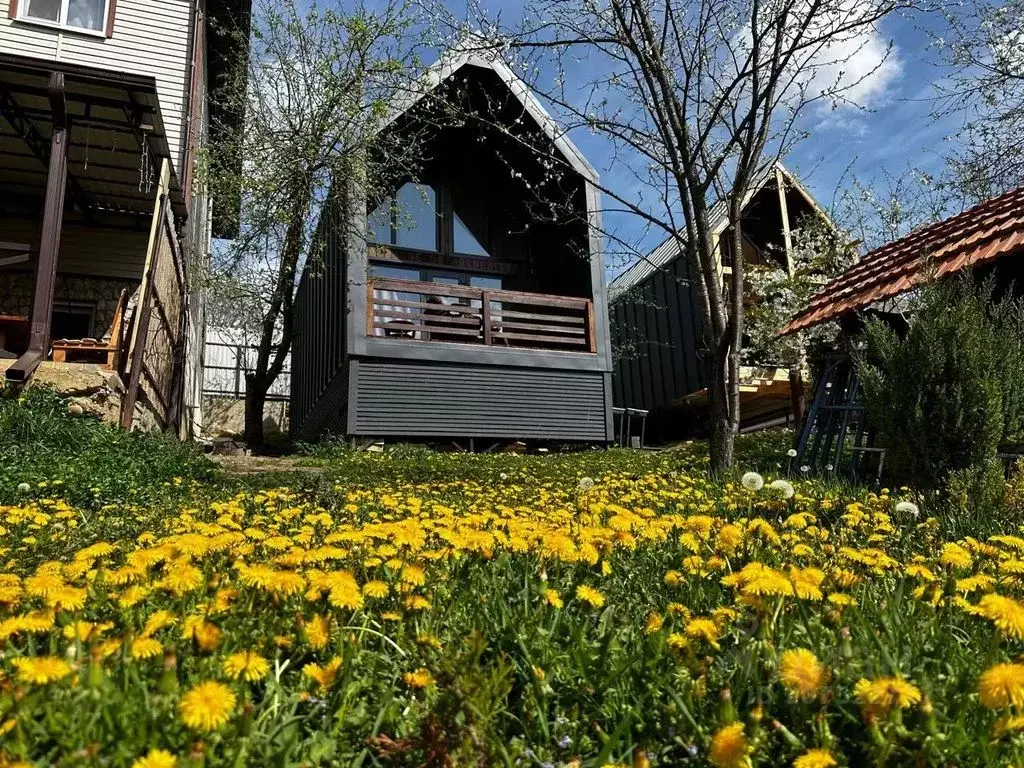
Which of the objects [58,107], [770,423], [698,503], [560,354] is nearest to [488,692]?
[698,503]

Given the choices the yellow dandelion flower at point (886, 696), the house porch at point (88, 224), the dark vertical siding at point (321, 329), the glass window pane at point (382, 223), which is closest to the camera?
the yellow dandelion flower at point (886, 696)

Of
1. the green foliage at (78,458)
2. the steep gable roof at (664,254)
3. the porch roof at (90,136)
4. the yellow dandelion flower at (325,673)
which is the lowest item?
the yellow dandelion flower at (325,673)

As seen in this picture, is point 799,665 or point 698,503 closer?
point 799,665

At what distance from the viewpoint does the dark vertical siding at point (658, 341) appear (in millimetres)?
18875

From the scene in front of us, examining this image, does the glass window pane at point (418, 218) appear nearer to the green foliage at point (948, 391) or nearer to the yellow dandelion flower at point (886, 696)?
the green foliage at point (948, 391)

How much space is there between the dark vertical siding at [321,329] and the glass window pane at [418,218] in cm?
178

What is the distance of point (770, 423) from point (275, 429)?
595 inches

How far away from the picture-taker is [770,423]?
19062mm

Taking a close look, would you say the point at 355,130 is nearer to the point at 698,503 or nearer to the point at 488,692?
the point at 698,503

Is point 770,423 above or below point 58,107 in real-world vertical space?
below

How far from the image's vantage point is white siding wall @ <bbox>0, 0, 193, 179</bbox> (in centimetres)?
1366

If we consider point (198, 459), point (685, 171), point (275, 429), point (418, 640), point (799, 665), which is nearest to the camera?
point (799, 665)

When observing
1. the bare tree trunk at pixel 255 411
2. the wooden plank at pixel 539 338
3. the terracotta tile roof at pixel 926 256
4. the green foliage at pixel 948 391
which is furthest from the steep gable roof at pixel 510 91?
the green foliage at pixel 948 391

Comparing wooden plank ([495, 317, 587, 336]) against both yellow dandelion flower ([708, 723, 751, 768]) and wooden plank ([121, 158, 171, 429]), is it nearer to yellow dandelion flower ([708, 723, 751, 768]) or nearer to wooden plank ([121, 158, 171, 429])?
wooden plank ([121, 158, 171, 429])
